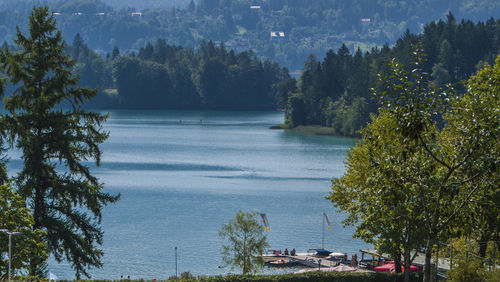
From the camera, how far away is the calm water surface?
243 ft

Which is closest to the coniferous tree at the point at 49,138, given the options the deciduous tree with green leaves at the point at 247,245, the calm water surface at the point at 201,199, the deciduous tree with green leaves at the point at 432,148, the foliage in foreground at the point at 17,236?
the foliage in foreground at the point at 17,236

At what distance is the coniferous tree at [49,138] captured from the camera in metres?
41.5

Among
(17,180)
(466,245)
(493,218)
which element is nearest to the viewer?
(493,218)

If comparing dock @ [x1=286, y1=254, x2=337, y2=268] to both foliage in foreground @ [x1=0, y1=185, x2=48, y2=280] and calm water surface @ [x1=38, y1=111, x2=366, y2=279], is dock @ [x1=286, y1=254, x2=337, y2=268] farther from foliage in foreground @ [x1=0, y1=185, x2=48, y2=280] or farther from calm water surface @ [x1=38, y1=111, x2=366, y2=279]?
foliage in foreground @ [x1=0, y1=185, x2=48, y2=280]

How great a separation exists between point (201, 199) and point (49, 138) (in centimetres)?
6588

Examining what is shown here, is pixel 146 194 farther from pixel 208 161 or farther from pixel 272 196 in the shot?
pixel 208 161

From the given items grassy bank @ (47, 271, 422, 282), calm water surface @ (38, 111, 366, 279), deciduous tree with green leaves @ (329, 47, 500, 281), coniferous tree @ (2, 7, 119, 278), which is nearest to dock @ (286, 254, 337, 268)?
calm water surface @ (38, 111, 366, 279)

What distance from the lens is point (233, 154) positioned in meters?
166

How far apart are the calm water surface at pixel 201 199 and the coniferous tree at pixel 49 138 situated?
77.5ft

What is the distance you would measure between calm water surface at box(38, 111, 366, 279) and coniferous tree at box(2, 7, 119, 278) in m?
23.6

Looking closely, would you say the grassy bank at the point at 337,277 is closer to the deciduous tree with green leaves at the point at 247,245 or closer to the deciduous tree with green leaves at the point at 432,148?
the deciduous tree with green leaves at the point at 432,148

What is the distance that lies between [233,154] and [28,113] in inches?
4900

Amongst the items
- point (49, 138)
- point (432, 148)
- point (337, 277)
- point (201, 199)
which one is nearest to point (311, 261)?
point (337, 277)

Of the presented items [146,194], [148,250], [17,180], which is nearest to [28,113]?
[17,180]
